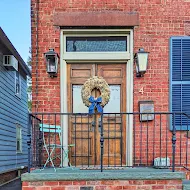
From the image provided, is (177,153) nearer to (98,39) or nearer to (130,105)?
(130,105)

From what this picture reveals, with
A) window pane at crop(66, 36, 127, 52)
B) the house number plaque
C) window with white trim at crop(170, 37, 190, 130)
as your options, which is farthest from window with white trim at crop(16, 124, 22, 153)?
window with white trim at crop(170, 37, 190, 130)

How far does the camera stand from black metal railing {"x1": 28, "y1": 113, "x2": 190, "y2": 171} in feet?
16.5

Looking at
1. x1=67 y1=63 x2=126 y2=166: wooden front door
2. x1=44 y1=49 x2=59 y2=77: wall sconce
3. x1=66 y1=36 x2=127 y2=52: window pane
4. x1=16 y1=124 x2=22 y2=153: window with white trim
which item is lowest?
x1=16 y1=124 x2=22 y2=153: window with white trim

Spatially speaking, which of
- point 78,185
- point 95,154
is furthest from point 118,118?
point 78,185

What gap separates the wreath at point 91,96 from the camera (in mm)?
5180

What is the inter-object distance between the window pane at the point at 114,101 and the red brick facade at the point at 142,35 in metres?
0.36

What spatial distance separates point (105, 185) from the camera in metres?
4.05

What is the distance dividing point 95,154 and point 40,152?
0.99 meters

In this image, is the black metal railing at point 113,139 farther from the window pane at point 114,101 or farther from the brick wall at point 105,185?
the brick wall at point 105,185

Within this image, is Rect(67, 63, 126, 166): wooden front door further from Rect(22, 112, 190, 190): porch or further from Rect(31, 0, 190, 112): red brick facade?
Rect(31, 0, 190, 112): red brick facade

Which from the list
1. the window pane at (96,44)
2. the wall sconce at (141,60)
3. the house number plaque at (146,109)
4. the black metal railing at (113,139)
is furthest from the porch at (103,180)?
the window pane at (96,44)

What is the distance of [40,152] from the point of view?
495 cm

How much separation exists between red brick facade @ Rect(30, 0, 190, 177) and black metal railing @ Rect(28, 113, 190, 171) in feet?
0.49

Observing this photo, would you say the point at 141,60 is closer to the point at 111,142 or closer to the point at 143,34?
the point at 143,34
